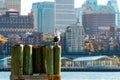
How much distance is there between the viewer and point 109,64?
171 metres

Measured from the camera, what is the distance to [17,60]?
20875mm

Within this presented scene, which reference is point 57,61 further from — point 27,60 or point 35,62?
point 27,60

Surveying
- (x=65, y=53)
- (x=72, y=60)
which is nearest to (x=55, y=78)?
(x=72, y=60)

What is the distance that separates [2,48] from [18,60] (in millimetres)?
178148

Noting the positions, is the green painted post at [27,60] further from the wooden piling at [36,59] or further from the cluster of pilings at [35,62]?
the wooden piling at [36,59]

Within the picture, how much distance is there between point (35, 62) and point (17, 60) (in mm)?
527

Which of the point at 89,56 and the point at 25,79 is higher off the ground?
the point at 25,79

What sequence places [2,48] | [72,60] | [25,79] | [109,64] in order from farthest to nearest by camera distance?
1. [2,48]
2. [72,60]
3. [109,64]
4. [25,79]

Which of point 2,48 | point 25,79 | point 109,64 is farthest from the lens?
point 2,48

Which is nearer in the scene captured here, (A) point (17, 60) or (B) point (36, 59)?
(A) point (17, 60)

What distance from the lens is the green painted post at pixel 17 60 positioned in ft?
68.4

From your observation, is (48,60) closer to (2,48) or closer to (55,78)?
(55,78)

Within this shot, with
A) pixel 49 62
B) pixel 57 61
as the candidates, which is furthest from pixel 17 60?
pixel 57 61

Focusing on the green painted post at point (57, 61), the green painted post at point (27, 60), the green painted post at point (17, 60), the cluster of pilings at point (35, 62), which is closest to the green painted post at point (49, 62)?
the cluster of pilings at point (35, 62)
